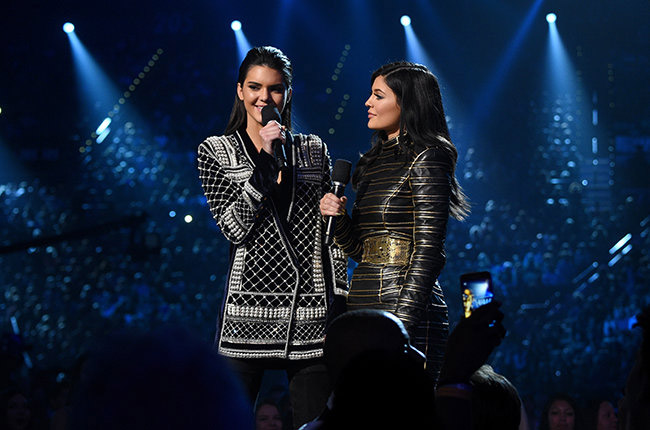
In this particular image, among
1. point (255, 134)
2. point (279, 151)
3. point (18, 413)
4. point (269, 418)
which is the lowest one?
point (18, 413)

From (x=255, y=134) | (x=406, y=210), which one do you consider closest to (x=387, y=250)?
(x=406, y=210)

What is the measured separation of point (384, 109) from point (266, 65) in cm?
45

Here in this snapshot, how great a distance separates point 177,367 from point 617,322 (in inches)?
333

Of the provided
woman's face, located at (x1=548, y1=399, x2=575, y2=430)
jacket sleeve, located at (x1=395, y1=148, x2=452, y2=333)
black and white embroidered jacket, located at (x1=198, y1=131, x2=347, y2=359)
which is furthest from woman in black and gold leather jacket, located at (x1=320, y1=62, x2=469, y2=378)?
woman's face, located at (x1=548, y1=399, x2=575, y2=430)

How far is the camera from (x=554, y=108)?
8664 millimetres

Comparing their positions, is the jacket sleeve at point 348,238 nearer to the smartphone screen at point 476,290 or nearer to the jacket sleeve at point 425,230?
the jacket sleeve at point 425,230

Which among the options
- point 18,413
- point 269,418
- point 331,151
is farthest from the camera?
point 331,151

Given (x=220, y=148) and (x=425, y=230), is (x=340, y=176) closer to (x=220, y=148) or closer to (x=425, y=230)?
(x=425, y=230)

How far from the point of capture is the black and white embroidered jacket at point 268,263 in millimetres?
2312

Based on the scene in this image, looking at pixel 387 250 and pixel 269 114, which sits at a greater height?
pixel 269 114

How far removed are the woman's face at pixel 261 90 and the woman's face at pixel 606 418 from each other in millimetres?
4031

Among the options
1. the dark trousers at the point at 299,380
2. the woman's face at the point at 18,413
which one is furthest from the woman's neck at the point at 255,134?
the woman's face at the point at 18,413

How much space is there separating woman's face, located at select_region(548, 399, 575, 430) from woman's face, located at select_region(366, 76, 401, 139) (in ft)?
11.5

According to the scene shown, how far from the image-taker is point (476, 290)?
1831mm
